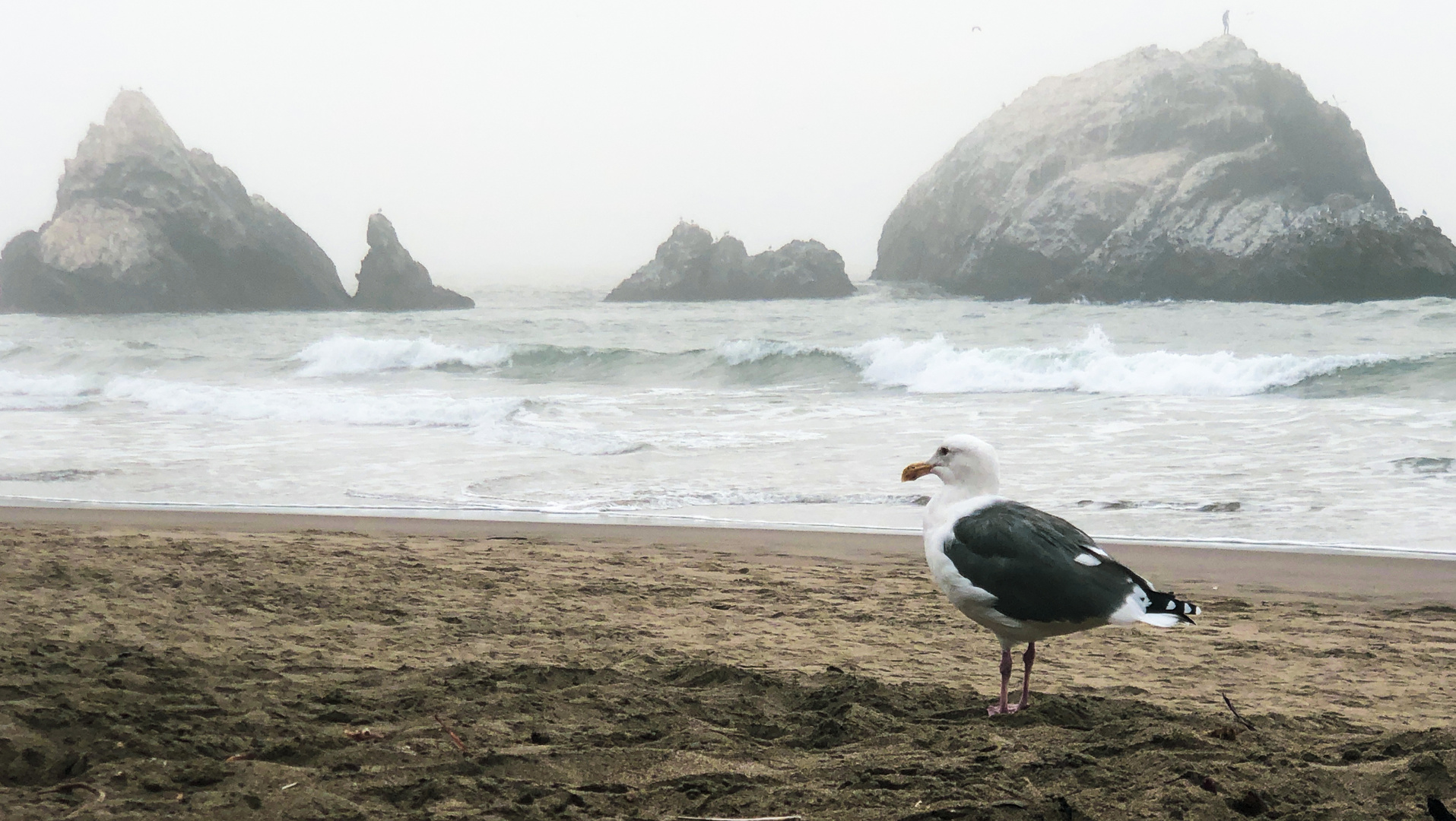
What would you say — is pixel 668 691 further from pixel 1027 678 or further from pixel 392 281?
pixel 392 281

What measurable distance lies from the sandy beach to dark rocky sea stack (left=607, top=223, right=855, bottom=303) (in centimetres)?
2382

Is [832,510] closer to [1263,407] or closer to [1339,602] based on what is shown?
[1339,602]

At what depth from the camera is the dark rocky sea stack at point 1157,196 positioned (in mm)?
25797

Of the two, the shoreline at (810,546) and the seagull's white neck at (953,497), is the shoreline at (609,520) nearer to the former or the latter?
the shoreline at (810,546)

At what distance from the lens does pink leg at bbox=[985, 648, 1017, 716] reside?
2.79m

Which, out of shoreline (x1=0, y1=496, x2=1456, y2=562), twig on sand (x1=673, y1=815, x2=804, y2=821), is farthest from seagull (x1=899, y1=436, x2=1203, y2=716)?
shoreline (x1=0, y1=496, x2=1456, y2=562)

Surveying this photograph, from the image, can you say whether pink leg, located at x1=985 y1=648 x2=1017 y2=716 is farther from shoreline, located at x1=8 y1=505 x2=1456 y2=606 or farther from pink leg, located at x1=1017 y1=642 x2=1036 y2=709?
shoreline, located at x1=8 y1=505 x2=1456 y2=606

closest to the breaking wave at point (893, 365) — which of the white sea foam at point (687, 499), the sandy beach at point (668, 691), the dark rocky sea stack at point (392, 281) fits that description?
the dark rocky sea stack at point (392, 281)

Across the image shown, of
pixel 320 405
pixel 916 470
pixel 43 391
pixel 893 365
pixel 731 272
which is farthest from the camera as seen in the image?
pixel 731 272

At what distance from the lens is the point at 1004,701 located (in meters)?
2.82

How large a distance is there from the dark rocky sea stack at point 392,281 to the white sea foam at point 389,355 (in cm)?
Answer: 603

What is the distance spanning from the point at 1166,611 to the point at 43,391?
718 inches

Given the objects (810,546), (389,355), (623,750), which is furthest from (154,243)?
(623,750)

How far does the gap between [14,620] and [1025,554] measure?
2.96 m
